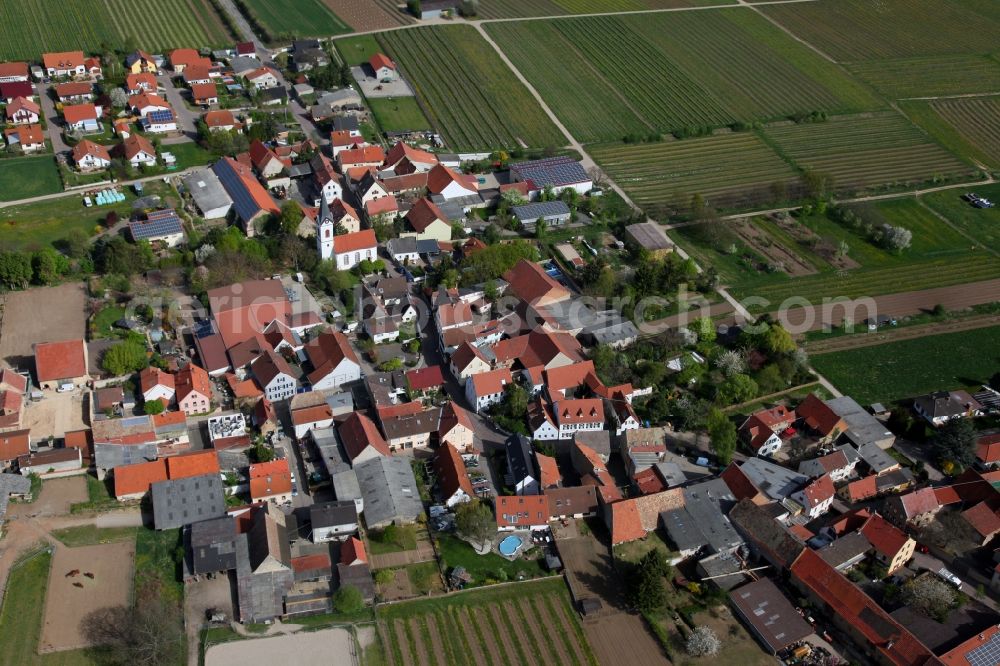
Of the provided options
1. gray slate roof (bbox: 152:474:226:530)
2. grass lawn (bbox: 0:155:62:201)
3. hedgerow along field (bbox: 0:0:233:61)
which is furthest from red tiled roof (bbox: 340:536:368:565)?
hedgerow along field (bbox: 0:0:233:61)

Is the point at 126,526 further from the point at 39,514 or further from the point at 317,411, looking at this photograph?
the point at 317,411

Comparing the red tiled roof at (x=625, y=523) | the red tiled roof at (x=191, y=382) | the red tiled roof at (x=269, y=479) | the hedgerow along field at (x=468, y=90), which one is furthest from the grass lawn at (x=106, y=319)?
the hedgerow along field at (x=468, y=90)

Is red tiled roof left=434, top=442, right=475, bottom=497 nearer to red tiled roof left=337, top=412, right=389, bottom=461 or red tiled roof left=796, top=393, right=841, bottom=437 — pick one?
red tiled roof left=337, top=412, right=389, bottom=461

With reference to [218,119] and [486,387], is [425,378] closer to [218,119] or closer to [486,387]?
[486,387]

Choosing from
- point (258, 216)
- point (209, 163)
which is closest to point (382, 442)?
point (258, 216)

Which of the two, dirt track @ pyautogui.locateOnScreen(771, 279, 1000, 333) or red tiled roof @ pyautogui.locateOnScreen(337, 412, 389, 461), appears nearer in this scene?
red tiled roof @ pyautogui.locateOnScreen(337, 412, 389, 461)

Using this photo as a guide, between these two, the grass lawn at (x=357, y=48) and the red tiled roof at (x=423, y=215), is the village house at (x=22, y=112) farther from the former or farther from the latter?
the red tiled roof at (x=423, y=215)
